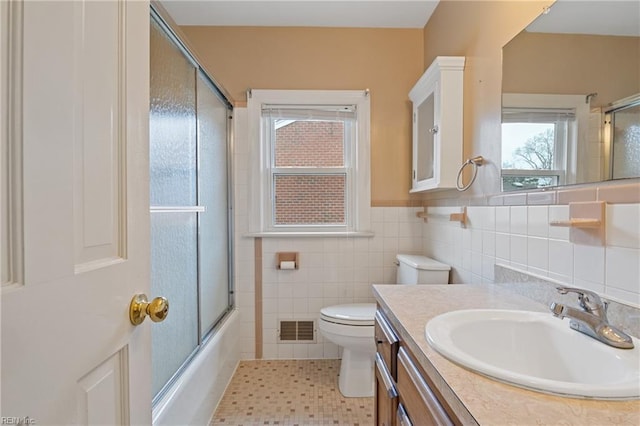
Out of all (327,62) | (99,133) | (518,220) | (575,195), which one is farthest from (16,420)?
(327,62)

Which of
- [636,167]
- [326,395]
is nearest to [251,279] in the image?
[326,395]

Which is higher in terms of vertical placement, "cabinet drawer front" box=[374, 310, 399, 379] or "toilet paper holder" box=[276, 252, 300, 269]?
"toilet paper holder" box=[276, 252, 300, 269]

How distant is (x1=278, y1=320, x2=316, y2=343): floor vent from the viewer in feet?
7.73

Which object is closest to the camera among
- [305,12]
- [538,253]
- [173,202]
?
[538,253]

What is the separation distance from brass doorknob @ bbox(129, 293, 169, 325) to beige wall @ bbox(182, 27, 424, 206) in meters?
1.95

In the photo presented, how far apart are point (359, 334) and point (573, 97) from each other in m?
1.45

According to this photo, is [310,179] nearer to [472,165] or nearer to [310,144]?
[310,144]

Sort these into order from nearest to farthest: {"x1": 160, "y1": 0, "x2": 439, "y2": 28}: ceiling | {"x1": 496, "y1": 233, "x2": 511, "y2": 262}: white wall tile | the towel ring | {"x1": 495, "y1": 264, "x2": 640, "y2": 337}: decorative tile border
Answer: {"x1": 495, "y1": 264, "x2": 640, "y2": 337}: decorative tile border < {"x1": 496, "y1": 233, "x2": 511, "y2": 262}: white wall tile < the towel ring < {"x1": 160, "y1": 0, "x2": 439, "y2": 28}: ceiling

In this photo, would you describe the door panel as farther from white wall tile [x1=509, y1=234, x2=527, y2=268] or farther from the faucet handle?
white wall tile [x1=509, y1=234, x2=527, y2=268]

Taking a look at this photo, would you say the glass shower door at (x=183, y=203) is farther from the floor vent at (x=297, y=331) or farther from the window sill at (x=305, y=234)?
the floor vent at (x=297, y=331)

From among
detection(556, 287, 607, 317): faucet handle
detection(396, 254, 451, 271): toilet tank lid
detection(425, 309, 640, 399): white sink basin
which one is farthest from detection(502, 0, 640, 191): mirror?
detection(396, 254, 451, 271): toilet tank lid

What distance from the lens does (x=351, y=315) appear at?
191cm

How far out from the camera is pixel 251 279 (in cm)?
236

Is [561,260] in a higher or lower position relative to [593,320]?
higher
